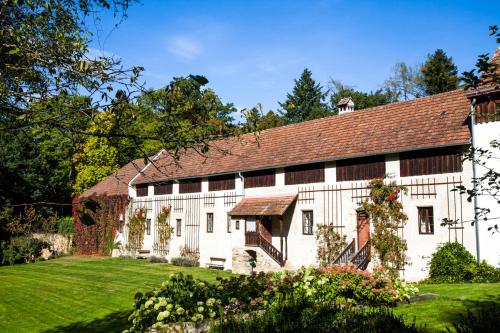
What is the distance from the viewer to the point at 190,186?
1167 inches

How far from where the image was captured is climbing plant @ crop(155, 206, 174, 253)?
101 ft

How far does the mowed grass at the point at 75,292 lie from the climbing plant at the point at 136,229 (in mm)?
2454

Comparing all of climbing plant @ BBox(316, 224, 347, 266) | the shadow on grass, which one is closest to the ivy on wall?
climbing plant @ BBox(316, 224, 347, 266)

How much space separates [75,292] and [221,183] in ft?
36.4

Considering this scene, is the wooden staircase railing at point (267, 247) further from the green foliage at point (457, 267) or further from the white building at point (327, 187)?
Answer: the green foliage at point (457, 267)

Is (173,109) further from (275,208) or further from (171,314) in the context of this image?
(275,208)

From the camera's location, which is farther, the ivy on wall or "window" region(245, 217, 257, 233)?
the ivy on wall

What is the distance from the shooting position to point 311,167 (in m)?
22.5

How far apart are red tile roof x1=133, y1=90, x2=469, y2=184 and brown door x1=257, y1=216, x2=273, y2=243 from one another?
8.93 ft

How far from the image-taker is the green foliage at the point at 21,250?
3102 cm

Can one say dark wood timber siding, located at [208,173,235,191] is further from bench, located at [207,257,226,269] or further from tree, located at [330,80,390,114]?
tree, located at [330,80,390,114]

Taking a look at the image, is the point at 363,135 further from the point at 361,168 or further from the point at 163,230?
the point at 163,230

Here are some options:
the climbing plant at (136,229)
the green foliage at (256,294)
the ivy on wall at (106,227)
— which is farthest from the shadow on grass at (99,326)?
the ivy on wall at (106,227)

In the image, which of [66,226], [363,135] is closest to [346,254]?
[363,135]
